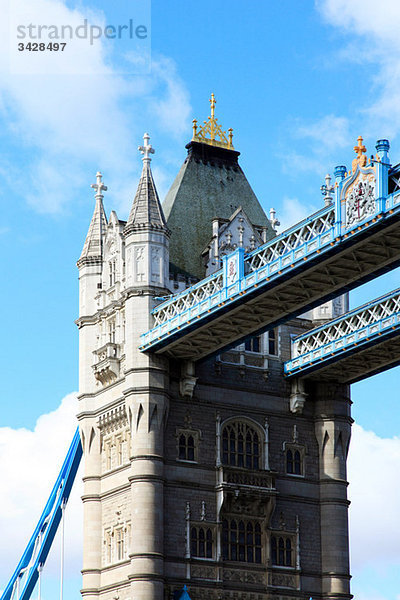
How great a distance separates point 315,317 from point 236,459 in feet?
33.1

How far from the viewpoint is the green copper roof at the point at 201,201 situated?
77812 mm

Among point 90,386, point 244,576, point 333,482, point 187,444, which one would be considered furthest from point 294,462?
point 90,386

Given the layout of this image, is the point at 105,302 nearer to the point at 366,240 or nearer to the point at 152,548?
the point at 152,548

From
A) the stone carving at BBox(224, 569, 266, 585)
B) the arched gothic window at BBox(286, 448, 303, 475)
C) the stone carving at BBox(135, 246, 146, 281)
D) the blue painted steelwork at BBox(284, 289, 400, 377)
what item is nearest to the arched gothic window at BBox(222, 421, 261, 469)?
the arched gothic window at BBox(286, 448, 303, 475)

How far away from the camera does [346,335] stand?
71125 millimetres

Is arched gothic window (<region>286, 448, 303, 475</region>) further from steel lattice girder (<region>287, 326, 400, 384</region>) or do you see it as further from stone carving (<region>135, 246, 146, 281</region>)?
stone carving (<region>135, 246, 146, 281</region>)

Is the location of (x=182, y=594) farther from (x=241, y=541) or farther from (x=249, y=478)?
(x=249, y=478)

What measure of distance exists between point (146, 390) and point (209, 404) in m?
4.36

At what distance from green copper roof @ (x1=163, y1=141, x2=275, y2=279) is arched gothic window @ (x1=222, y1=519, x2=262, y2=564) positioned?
45.7ft

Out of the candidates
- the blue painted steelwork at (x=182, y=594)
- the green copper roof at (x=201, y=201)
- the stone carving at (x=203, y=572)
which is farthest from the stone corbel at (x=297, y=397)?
the blue painted steelwork at (x=182, y=594)

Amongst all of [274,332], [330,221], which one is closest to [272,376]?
[274,332]

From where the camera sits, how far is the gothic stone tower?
70.9 metres

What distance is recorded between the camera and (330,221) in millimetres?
60125

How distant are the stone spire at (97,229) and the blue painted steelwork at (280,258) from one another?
857 cm
